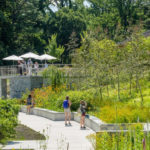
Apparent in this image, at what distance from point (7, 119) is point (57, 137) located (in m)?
2.60

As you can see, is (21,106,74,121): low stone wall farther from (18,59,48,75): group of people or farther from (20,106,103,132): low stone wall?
(18,59,48,75): group of people

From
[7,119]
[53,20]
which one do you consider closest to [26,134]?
[7,119]

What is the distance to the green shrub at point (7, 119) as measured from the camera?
12.7 meters

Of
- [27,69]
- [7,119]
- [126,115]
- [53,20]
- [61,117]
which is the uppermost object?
[53,20]

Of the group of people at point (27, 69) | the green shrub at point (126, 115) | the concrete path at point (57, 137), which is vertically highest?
the group of people at point (27, 69)

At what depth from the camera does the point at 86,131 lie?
16891mm

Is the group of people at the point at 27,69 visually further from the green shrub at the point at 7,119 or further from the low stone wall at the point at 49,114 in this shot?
the green shrub at the point at 7,119

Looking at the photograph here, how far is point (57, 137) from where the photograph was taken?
49.0 ft

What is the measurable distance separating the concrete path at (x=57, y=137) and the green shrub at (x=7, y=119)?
613 millimetres

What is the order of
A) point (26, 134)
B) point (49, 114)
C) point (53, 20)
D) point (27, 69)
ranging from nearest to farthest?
point (26, 134) < point (49, 114) < point (27, 69) < point (53, 20)

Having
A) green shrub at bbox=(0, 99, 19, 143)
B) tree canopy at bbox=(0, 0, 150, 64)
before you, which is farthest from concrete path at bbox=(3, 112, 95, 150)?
tree canopy at bbox=(0, 0, 150, 64)

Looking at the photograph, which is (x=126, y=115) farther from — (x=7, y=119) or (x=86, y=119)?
(x=7, y=119)

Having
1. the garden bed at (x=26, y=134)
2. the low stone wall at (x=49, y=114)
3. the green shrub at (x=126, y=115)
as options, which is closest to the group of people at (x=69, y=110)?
the low stone wall at (x=49, y=114)

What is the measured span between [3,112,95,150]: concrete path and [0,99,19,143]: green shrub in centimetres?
61
